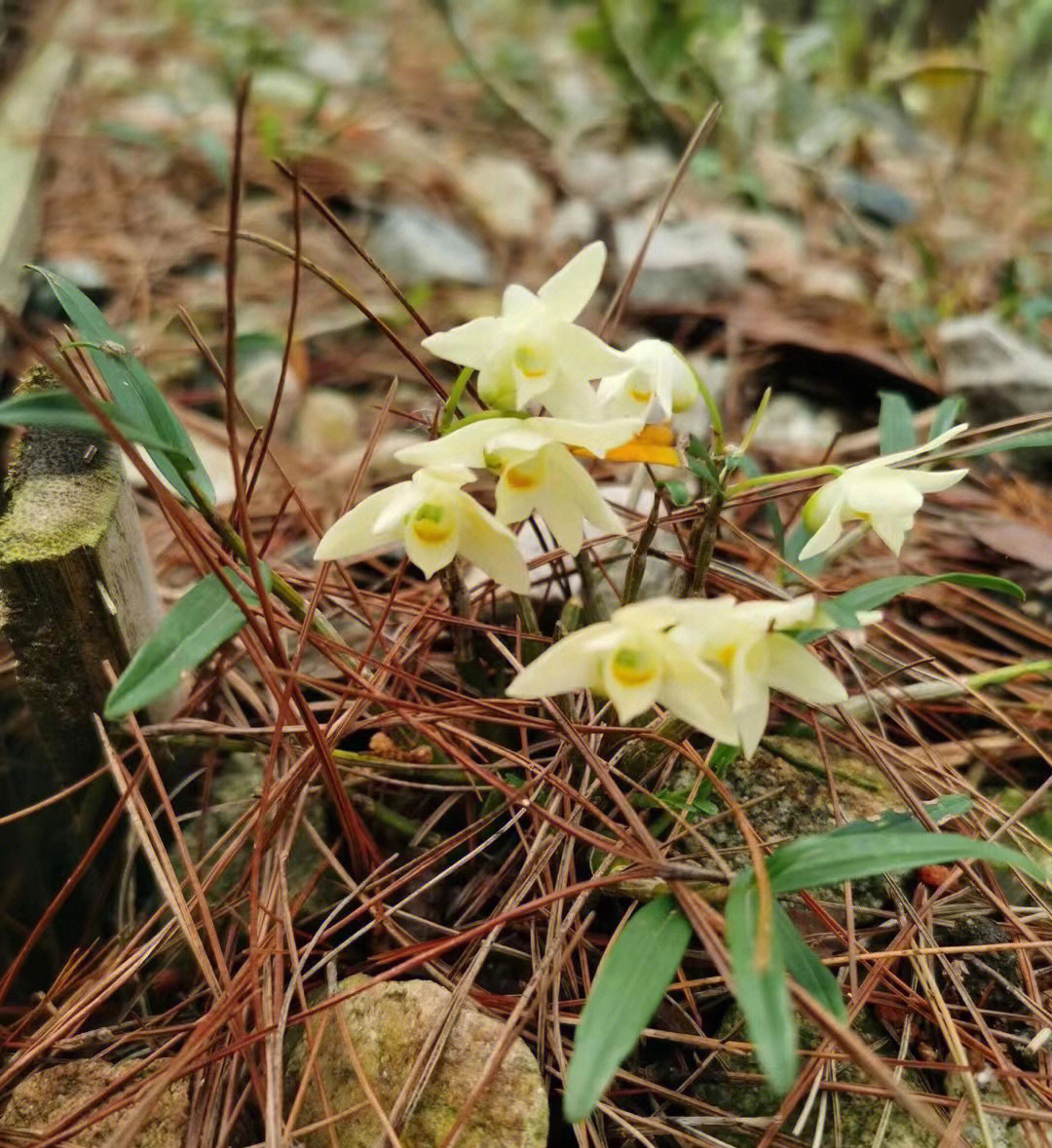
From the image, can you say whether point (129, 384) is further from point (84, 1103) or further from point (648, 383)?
point (84, 1103)

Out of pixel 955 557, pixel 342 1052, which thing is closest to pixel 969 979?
pixel 342 1052

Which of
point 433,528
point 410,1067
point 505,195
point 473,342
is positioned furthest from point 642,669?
point 505,195

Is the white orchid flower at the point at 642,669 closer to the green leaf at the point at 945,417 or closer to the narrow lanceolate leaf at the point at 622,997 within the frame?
the narrow lanceolate leaf at the point at 622,997

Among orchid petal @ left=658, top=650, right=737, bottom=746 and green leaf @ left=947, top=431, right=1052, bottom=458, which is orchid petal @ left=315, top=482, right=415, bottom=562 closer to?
orchid petal @ left=658, top=650, right=737, bottom=746

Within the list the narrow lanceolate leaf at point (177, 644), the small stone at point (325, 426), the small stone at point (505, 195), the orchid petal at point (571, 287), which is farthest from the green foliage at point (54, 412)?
the small stone at point (505, 195)

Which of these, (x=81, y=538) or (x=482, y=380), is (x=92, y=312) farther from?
(x=482, y=380)

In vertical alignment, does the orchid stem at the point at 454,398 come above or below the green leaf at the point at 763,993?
above
